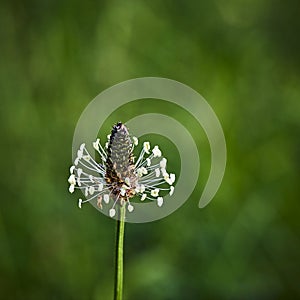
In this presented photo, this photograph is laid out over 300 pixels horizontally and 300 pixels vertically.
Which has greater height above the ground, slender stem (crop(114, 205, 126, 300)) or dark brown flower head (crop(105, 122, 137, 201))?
dark brown flower head (crop(105, 122, 137, 201))

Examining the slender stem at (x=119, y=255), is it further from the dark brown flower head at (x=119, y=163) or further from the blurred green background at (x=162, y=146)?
the blurred green background at (x=162, y=146)

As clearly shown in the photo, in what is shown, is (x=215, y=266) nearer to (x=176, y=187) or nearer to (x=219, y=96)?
(x=176, y=187)

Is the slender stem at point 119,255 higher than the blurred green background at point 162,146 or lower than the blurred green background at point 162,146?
lower

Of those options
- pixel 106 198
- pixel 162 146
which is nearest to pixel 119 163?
pixel 106 198

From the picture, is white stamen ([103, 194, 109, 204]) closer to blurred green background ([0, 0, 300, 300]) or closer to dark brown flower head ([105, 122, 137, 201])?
dark brown flower head ([105, 122, 137, 201])

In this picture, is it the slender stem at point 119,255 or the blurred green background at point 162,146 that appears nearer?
the slender stem at point 119,255

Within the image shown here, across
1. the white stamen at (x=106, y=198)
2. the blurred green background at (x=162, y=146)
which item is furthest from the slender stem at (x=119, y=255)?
the blurred green background at (x=162, y=146)

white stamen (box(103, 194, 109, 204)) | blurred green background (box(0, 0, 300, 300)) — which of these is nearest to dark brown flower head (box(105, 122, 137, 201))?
white stamen (box(103, 194, 109, 204))

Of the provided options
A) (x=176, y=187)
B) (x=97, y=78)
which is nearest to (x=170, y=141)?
(x=176, y=187)
